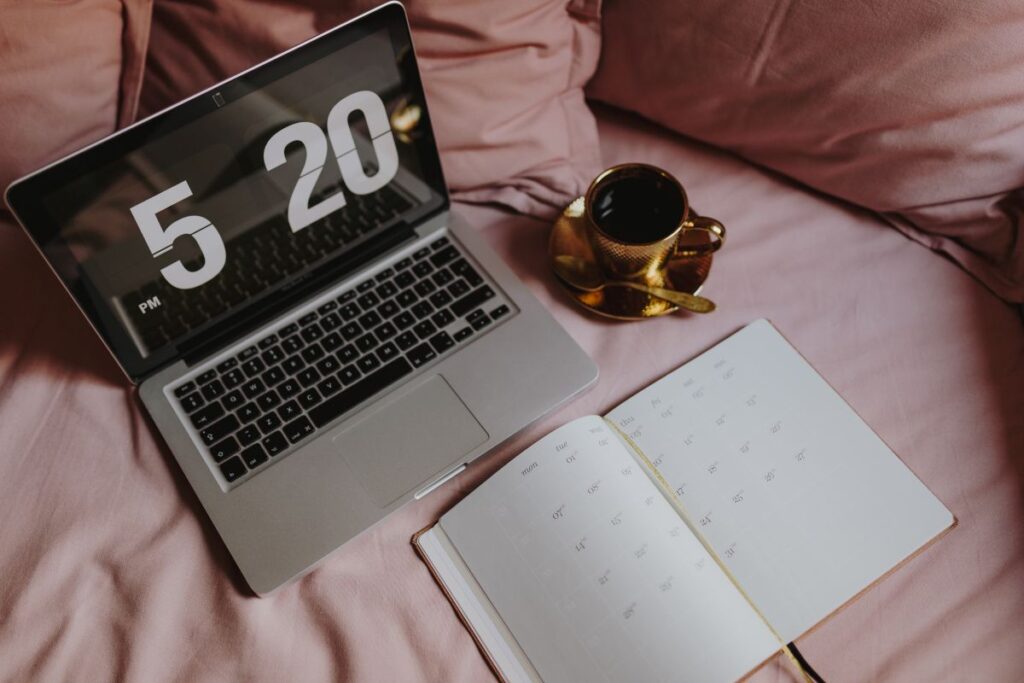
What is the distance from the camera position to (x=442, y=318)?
72cm

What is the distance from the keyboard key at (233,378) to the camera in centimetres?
69

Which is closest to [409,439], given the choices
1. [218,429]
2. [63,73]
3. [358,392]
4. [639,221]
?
[358,392]

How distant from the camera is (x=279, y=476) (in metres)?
0.65

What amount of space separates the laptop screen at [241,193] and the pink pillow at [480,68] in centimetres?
5

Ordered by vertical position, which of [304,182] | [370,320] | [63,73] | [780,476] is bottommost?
[780,476]

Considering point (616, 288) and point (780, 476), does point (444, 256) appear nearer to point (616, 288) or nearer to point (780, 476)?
point (616, 288)

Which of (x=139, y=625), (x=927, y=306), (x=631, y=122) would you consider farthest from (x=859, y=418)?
(x=139, y=625)

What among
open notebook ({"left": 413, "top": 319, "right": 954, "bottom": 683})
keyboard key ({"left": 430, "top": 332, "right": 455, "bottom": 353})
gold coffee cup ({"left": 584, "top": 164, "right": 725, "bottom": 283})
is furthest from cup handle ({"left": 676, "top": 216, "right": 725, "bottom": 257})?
keyboard key ({"left": 430, "top": 332, "right": 455, "bottom": 353})

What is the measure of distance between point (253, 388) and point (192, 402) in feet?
0.18

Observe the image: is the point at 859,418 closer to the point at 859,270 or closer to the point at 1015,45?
the point at 859,270

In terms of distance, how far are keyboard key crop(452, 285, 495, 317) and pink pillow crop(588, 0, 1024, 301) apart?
268 mm

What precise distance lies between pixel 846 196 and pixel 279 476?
1.96 ft

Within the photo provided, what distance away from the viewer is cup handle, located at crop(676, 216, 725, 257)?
2.31ft

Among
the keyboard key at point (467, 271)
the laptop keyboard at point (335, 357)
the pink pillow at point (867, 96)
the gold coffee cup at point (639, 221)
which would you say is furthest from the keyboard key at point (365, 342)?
the pink pillow at point (867, 96)
